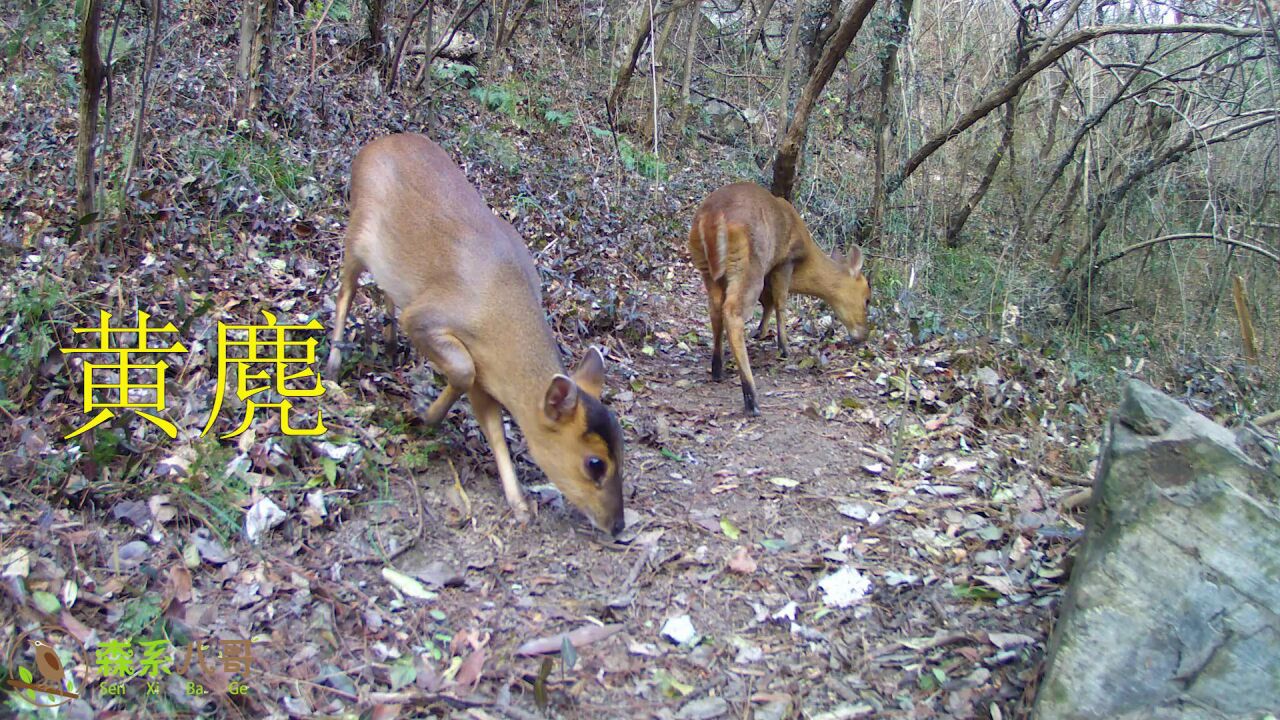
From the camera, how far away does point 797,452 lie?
255 inches

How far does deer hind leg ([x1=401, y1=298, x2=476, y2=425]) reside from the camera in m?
5.25

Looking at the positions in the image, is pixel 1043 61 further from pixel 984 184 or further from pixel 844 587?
pixel 844 587

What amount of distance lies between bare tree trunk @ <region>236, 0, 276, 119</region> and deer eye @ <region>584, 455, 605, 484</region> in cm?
638

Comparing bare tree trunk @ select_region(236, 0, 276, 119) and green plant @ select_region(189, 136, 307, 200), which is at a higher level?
bare tree trunk @ select_region(236, 0, 276, 119)

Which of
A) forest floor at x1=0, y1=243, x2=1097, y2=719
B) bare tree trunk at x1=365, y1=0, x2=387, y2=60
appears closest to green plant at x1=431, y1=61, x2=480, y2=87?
bare tree trunk at x1=365, y1=0, x2=387, y2=60

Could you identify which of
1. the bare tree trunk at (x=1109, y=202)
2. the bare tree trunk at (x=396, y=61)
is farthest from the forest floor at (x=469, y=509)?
the bare tree trunk at (x=1109, y=202)

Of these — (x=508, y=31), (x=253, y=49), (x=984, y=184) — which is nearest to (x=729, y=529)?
(x=253, y=49)

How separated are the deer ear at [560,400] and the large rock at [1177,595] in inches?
101

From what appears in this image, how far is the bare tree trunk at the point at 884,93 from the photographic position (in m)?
12.0

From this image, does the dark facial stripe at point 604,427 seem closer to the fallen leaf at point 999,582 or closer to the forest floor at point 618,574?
the forest floor at point 618,574

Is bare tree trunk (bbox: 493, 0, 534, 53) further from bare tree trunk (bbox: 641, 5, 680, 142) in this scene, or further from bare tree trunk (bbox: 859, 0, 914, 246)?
bare tree trunk (bbox: 859, 0, 914, 246)

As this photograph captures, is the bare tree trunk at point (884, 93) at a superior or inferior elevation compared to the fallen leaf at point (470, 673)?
superior

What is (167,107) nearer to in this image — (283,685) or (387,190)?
(387,190)

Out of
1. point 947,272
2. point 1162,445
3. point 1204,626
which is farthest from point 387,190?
point 947,272
